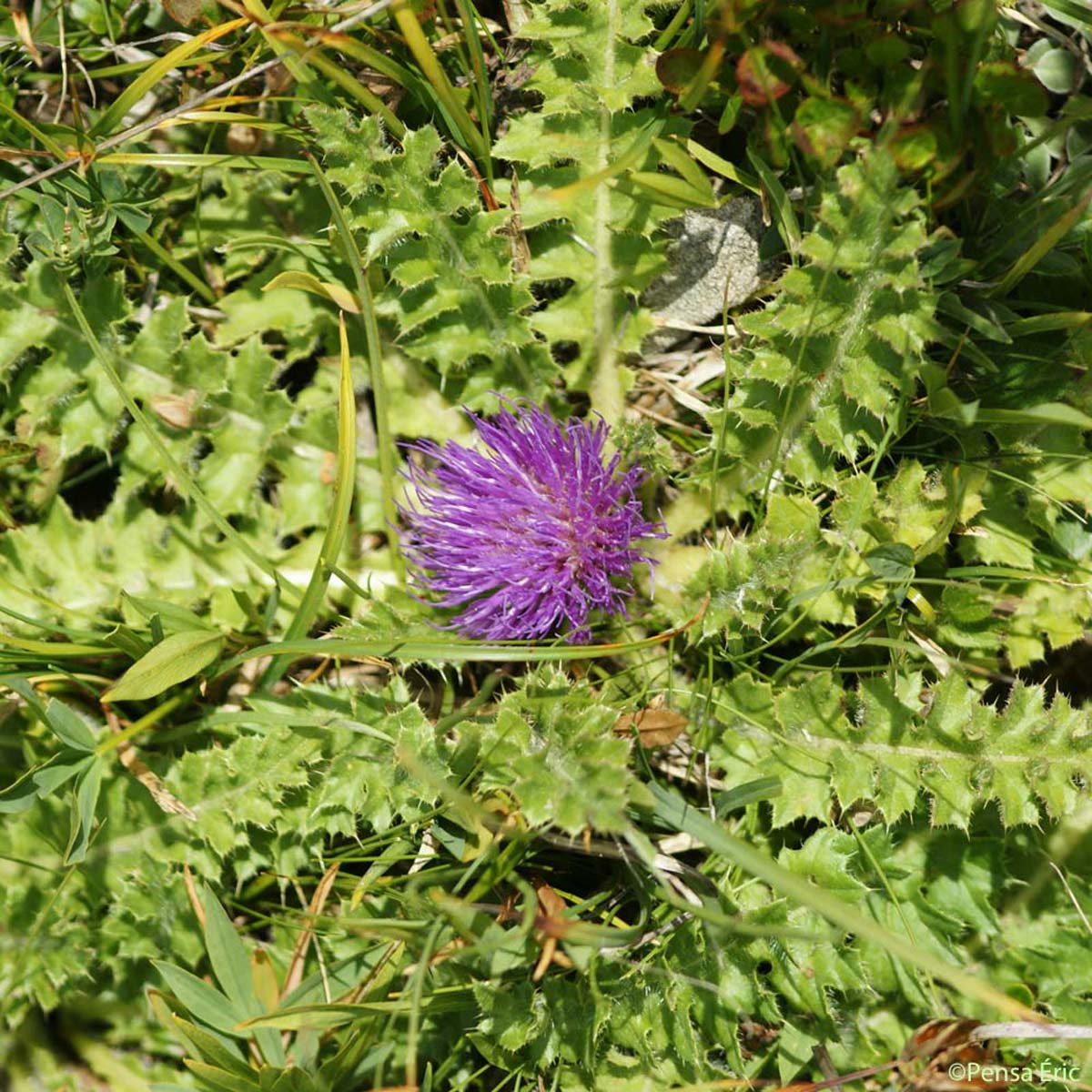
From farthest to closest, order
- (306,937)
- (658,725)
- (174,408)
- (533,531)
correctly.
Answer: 1. (174,408)
2. (306,937)
3. (533,531)
4. (658,725)

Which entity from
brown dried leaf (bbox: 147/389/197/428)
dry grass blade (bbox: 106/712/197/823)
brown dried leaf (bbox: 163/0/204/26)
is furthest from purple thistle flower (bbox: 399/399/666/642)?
brown dried leaf (bbox: 163/0/204/26)

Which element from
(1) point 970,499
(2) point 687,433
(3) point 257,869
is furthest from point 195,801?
(1) point 970,499

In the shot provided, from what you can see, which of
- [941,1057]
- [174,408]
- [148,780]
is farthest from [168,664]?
[941,1057]

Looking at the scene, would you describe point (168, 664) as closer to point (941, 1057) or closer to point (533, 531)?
point (533, 531)

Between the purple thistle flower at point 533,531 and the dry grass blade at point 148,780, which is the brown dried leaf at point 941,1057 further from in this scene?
the dry grass blade at point 148,780

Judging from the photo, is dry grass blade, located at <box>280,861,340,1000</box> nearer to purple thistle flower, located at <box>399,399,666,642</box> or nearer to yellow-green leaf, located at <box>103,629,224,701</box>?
yellow-green leaf, located at <box>103,629,224,701</box>

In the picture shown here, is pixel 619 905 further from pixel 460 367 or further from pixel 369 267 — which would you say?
pixel 369 267
